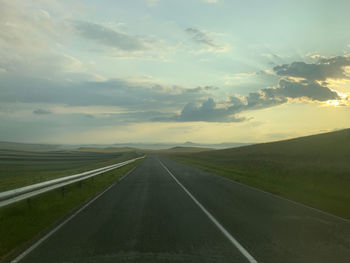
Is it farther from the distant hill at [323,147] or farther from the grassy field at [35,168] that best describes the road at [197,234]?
the distant hill at [323,147]

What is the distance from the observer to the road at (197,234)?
6.11 metres

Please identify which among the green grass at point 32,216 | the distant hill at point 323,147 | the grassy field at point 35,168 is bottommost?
the grassy field at point 35,168

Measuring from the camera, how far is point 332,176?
72.4 ft

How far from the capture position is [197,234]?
7.77 meters

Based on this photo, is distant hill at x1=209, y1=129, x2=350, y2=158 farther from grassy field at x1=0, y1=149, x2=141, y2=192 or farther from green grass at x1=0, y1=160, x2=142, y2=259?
green grass at x1=0, y1=160, x2=142, y2=259

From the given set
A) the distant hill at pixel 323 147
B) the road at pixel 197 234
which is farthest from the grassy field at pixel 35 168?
the distant hill at pixel 323 147

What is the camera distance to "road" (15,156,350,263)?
611 centimetres

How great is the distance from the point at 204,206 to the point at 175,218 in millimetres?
2441

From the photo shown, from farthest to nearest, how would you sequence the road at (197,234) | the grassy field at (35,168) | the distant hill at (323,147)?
the distant hill at (323,147) < the grassy field at (35,168) < the road at (197,234)

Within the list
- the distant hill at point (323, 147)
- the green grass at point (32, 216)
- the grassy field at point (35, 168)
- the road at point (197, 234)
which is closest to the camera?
the road at point (197, 234)

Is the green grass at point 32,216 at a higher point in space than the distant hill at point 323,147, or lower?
lower

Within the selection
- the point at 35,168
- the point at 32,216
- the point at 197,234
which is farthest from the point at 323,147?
the point at 32,216

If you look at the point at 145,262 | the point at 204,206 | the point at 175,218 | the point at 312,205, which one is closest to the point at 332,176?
the point at 312,205

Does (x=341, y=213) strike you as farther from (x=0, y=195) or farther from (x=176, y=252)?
(x=0, y=195)
